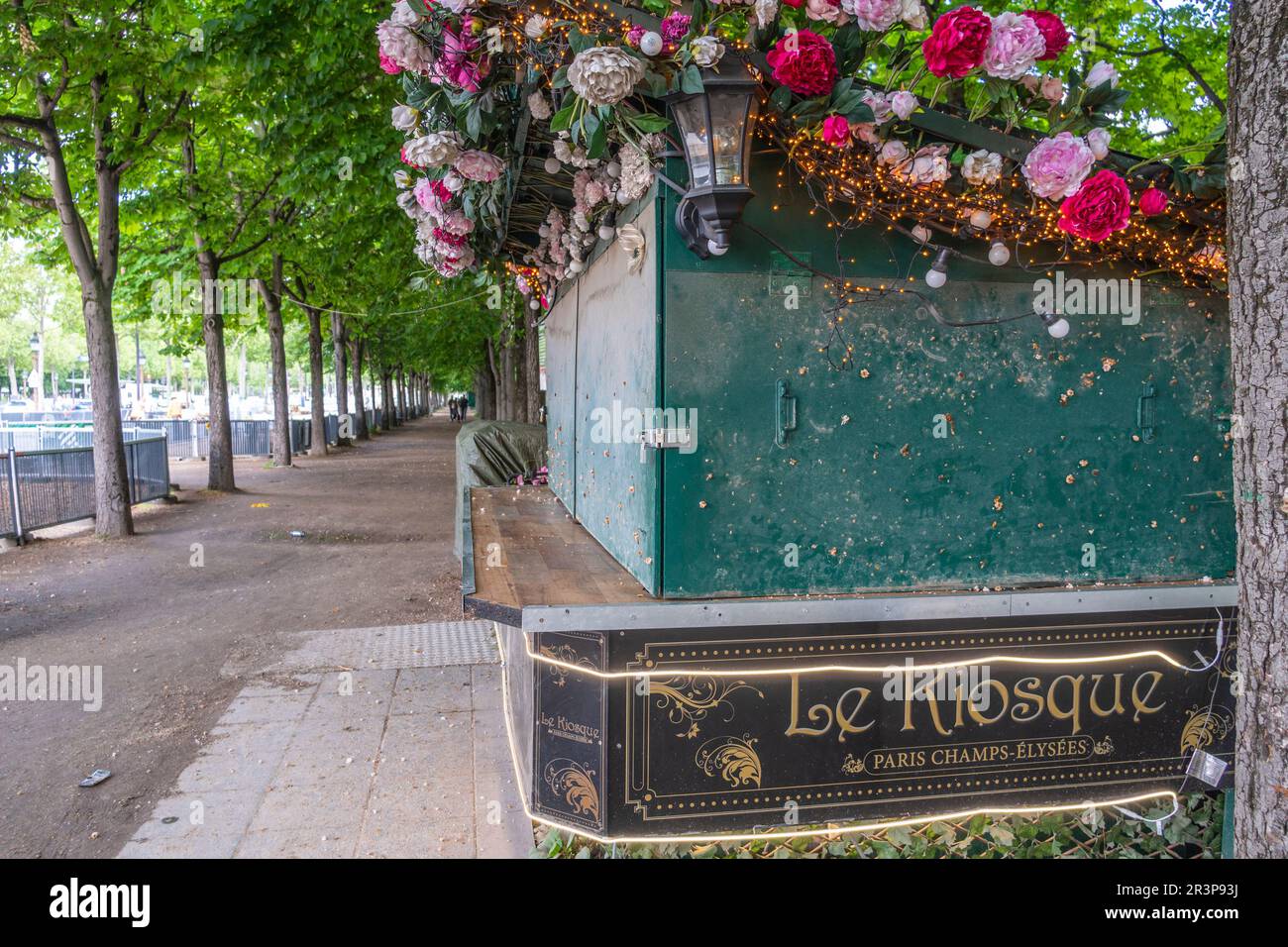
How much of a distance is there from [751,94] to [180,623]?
8.64 metres

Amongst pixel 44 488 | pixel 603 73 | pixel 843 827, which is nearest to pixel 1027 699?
pixel 843 827

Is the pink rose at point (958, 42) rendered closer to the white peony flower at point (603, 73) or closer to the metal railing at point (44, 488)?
the white peony flower at point (603, 73)

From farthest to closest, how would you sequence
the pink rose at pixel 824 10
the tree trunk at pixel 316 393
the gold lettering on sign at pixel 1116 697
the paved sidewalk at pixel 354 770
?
1. the tree trunk at pixel 316 393
2. the paved sidewalk at pixel 354 770
3. the gold lettering on sign at pixel 1116 697
4. the pink rose at pixel 824 10

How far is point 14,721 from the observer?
6.75m

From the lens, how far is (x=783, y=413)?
13.2ft

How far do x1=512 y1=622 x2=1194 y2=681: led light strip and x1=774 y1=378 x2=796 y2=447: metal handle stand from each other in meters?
1.07

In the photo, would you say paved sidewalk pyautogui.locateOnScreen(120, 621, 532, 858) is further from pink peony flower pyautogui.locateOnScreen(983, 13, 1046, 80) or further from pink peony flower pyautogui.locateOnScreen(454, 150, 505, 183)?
pink peony flower pyautogui.locateOnScreen(983, 13, 1046, 80)

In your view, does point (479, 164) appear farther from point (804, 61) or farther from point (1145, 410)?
point (1145, 410)

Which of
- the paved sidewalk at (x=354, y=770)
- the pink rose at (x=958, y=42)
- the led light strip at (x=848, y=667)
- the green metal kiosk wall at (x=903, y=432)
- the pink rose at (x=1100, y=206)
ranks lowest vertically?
the paved sidewalk at (x=354, y=770)

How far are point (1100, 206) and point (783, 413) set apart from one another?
1.58m

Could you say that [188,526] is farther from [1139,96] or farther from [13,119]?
[1139,96]

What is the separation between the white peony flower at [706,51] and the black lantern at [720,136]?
0.08 meters

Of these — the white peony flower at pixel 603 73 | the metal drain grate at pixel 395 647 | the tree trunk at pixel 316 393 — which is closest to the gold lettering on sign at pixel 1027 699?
the white peony flower at pixel 603 73

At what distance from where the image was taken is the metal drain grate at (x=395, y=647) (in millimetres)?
8164
